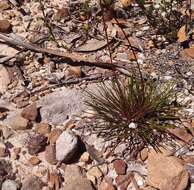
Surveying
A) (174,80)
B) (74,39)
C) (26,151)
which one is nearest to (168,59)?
(174,80)

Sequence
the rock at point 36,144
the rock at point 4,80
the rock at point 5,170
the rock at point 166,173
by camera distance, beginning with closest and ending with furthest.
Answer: the rock at point 166,173
the rock at point 5,170
the rock at point 36,144
the rock at point 4,80

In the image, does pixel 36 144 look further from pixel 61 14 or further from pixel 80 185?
pixel 61 14

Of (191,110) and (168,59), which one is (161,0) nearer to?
(168,59)

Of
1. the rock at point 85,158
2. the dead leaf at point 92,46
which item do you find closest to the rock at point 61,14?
the dead leaf at point 92,46

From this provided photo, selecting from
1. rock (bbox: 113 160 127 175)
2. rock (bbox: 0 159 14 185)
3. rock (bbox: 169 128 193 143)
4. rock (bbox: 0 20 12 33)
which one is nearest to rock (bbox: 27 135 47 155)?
rock (bbox: 0 159 14 185)

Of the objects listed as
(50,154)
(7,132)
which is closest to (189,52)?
(50,154)

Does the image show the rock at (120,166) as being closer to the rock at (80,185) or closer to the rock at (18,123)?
the rock at (80,185)

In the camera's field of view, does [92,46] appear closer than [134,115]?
No
